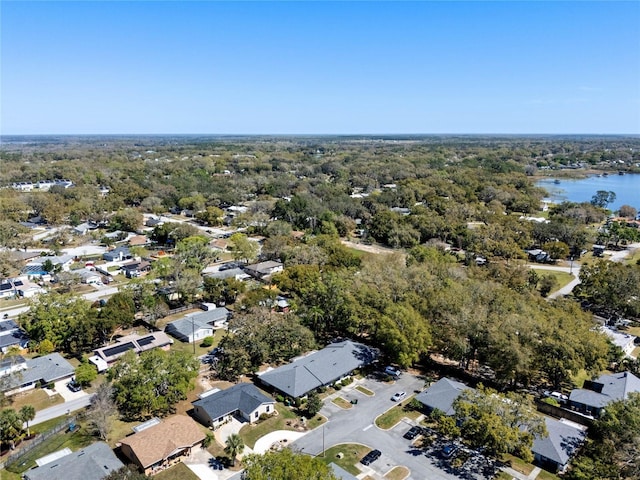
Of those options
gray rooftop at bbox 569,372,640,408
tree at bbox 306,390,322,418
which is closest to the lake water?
→ gray rooftop at bbox 569,372,640,408

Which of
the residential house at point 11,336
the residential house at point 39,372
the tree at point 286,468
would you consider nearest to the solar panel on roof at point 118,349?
the residential house at point 39,372

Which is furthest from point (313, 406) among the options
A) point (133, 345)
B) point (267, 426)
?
point (133, 345)

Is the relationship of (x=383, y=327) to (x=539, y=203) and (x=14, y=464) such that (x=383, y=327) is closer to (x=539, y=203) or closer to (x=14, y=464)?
(x=14, y=464)

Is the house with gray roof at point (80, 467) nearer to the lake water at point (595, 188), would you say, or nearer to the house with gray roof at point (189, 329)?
the house with gray roof at point (189, 329)

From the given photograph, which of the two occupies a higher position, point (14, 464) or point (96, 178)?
point (96, 178)

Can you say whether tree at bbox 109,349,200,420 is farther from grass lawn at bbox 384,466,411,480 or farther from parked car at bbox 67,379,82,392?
grass lawn at bbox 384,466,411,480

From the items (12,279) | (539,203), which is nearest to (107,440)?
(12,279)
